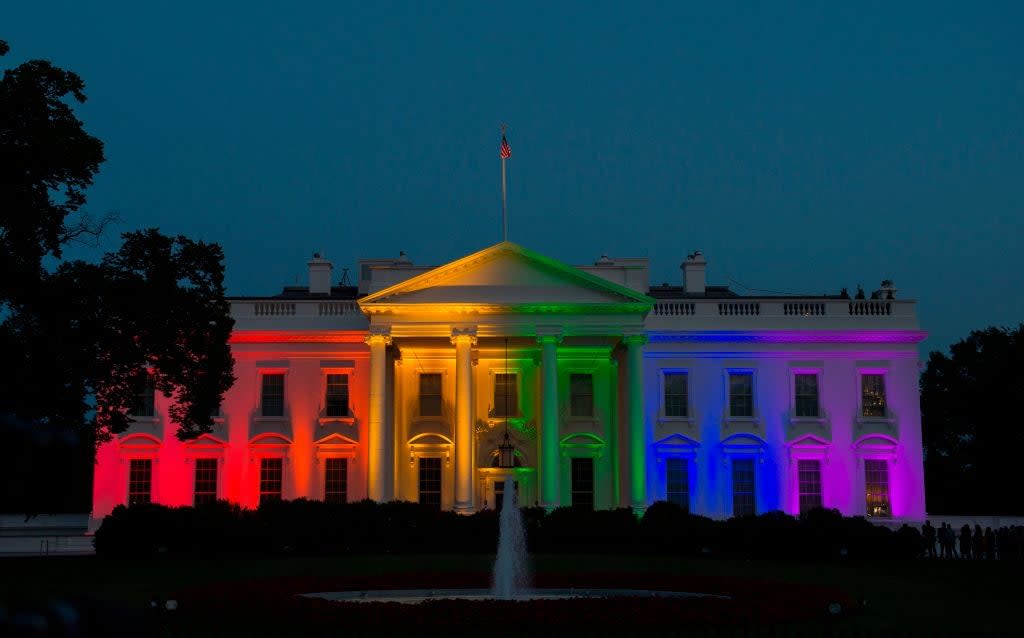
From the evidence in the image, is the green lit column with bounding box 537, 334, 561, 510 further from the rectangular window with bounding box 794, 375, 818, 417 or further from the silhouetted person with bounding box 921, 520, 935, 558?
the silhouetted person with bounding box 921, 520, 935, 558

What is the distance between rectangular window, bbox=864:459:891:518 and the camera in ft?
161

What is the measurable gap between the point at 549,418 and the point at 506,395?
182 inches

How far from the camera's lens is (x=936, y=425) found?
2667 inches

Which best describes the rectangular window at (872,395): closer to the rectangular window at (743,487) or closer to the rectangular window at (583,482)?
the rectangular window at (743,487)

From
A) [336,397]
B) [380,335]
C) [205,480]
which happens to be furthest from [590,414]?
[205,480]

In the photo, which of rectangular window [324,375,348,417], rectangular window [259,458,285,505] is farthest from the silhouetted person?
rectangular window [259,458,285,505]

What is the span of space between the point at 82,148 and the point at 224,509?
13300mm

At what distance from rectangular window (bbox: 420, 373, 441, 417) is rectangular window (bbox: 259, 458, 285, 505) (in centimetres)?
637

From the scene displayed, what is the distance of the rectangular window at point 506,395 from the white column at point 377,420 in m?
5.57

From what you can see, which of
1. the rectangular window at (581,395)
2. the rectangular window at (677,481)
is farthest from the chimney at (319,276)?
the rectangular window at (677,481)

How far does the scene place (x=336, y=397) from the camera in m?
50.0

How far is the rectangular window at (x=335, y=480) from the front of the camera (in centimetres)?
4956

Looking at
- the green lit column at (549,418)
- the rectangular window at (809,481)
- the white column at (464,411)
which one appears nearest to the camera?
the green lit column at (549,418)

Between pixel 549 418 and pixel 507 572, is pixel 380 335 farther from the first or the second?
pixel 507 572
